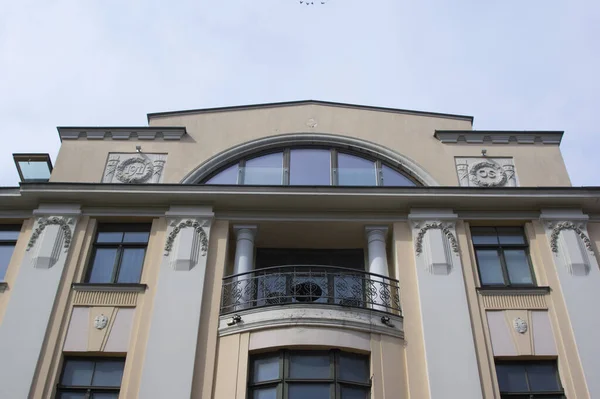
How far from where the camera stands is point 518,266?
15156 millimetres

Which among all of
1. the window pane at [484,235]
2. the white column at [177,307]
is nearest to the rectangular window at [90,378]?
the white column at [177,307]

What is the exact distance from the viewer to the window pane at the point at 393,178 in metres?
16.8

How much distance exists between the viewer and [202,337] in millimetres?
13438

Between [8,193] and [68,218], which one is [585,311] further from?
[8,193]

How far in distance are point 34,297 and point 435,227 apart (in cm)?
873

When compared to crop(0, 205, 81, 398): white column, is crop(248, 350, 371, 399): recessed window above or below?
below

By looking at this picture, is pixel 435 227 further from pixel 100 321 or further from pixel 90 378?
pixel 90 378

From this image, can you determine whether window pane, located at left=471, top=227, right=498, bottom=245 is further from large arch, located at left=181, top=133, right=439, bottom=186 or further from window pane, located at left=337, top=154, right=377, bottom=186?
window pane, located at left=337, top=154, right=377, bottom=186

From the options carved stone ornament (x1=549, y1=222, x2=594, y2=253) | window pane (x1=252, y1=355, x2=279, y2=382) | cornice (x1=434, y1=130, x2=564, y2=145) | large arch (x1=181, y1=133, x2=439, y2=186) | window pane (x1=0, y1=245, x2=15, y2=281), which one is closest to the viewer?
window pane (x1=252, y1=355, x2=279, y2=382)

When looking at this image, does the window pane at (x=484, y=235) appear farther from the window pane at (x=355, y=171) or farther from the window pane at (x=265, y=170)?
the window pane at (x=265, y=170)

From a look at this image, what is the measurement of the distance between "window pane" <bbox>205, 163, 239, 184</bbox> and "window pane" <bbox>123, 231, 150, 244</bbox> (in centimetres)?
213

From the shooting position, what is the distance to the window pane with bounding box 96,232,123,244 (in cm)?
1556

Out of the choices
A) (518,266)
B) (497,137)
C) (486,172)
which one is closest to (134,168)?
(486,172)

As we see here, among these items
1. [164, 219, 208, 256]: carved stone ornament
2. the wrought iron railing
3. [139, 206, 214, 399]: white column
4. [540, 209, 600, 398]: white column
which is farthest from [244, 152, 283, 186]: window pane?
[540, 209, 600, 398]: white column
